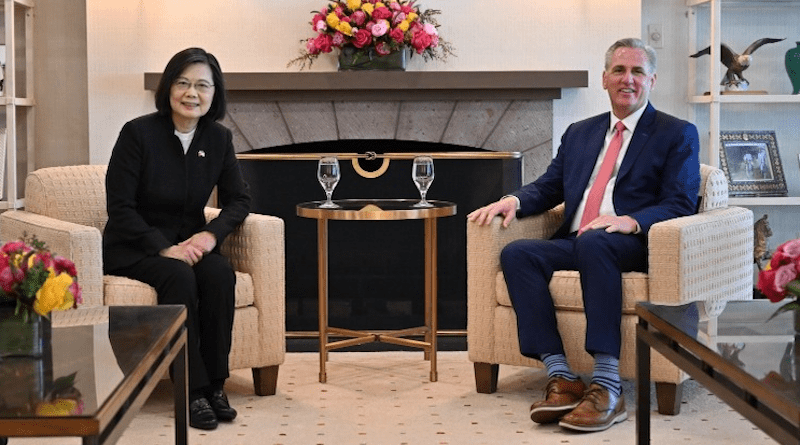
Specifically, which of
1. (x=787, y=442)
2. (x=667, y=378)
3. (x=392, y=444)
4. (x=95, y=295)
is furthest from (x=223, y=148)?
(x=787, y=442)

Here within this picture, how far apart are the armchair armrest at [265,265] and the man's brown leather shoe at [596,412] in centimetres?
96

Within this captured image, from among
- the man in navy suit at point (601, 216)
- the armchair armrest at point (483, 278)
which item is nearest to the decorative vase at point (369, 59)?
the man in navy suit at point (601, 216)

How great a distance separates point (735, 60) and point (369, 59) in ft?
5.27

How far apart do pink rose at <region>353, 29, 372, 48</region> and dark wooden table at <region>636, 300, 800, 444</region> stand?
98.9 inches

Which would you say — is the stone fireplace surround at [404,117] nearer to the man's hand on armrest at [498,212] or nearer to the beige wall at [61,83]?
the beige wall at [61,83]

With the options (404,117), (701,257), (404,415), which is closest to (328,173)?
(404,415)

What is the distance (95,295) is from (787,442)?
7.11ft

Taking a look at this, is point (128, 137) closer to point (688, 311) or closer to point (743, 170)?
point (688, 311)

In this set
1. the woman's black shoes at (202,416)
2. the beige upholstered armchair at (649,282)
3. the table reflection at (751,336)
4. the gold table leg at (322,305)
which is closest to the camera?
the table reflection at (751,336)

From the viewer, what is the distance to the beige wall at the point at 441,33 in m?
5.03

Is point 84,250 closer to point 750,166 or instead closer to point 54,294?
point 54,294

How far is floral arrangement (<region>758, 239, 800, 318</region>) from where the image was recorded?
2.27 m

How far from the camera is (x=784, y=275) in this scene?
228 cm

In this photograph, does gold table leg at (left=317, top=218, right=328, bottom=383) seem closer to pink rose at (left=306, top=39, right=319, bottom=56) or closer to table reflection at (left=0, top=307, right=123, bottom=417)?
pink rose at (left=306, top=39, right=319, bottom=56)
